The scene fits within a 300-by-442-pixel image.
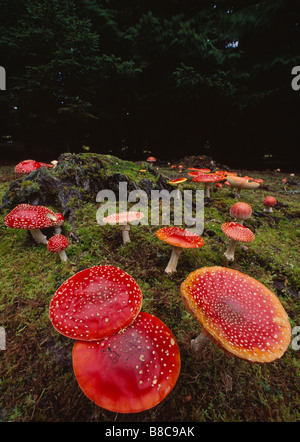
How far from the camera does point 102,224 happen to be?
3.69 metres

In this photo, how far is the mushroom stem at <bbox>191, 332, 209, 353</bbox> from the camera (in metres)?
1.84

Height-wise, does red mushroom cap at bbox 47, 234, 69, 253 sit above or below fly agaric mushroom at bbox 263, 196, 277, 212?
below

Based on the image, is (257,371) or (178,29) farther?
(178,29)

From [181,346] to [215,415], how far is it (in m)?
0.55

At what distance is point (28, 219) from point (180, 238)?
2096 millimetres

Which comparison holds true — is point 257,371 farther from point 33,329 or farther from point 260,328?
point 33,329

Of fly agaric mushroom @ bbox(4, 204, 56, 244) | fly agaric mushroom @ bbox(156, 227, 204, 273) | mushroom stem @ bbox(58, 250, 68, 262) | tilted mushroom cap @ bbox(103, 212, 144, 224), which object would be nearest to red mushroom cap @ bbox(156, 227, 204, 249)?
fly agaric mushroom @ bbox(156, 227, 204, 273)

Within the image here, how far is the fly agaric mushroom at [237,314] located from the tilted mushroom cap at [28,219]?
7.14ft

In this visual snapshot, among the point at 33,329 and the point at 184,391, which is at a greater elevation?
the point at 33,329

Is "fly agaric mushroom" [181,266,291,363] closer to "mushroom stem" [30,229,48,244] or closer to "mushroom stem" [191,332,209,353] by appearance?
"mushroom stem" [191,332,209,353]

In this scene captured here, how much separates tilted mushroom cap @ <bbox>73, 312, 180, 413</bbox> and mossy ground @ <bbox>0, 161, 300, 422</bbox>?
416 mm

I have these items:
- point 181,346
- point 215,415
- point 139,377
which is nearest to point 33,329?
point 139,377

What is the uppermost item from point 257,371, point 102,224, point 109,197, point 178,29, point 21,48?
point 178,29

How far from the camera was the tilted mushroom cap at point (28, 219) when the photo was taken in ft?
8.87
